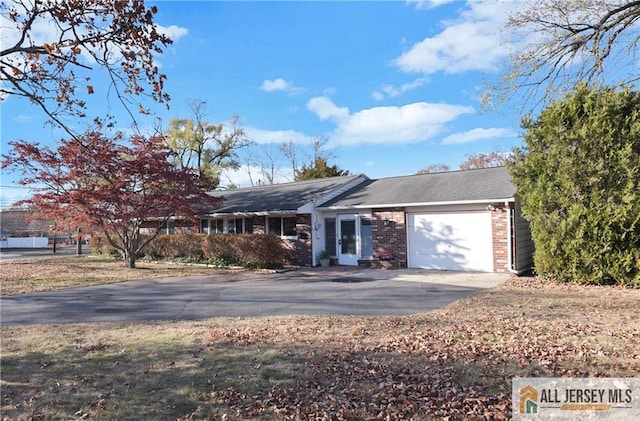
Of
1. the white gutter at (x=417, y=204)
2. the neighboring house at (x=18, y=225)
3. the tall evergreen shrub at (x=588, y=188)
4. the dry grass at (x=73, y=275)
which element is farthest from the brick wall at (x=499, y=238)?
the neighboring house at (x=18, y=225)

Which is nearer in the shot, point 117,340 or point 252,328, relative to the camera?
point 117,340

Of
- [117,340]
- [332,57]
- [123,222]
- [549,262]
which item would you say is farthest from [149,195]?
[549,262]

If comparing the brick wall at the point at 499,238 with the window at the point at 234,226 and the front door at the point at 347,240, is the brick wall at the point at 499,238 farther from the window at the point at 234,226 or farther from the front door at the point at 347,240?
the window at the point at 234,226

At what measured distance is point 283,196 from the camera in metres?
19.4

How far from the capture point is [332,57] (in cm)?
1446

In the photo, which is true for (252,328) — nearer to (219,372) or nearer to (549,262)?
(219,372)

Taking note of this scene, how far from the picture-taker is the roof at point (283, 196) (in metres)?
17.5

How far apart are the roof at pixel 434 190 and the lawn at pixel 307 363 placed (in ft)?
21.0

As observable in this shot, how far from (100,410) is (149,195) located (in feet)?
41.9

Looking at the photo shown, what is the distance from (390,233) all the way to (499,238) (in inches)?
149

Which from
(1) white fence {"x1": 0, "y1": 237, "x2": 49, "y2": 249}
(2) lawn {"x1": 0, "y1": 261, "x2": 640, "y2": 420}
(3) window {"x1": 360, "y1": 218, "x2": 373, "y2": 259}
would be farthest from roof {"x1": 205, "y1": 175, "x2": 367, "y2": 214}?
(1) white fence {"x1": 0, "y1": 237, "x2": 49, "y2": 249}

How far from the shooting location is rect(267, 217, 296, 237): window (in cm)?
1756

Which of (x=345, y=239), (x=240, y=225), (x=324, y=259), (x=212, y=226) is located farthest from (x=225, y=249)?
(x=345, y=239)

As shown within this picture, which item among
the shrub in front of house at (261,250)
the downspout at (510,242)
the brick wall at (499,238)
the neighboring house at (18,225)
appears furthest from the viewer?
the neighboring house at (18,225)
